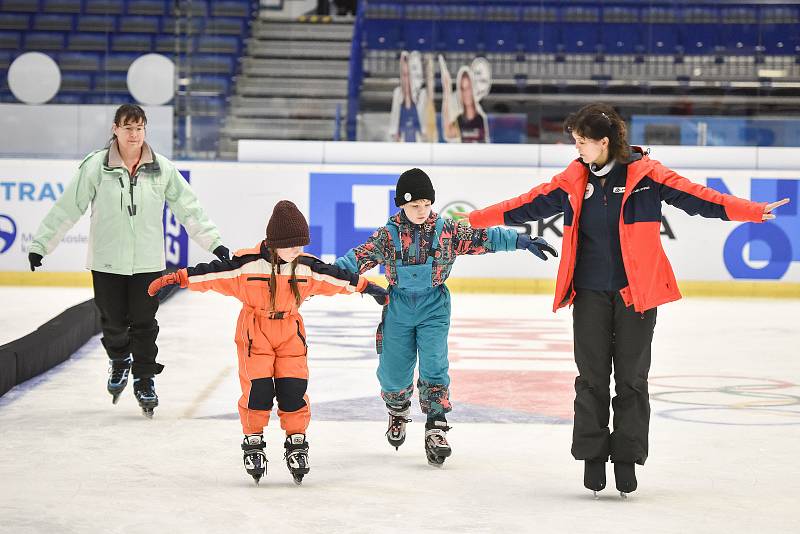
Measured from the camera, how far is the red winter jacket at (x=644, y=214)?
3.86 meters

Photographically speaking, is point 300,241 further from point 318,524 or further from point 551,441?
point 551,441

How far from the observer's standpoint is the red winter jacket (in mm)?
3863

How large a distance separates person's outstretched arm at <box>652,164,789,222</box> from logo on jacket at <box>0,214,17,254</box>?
970 centimetres

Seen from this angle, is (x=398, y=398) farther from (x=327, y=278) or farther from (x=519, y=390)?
(x=519, y=390)

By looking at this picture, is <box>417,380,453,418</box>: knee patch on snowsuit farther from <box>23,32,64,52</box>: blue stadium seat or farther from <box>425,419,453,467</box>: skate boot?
<box>23,32,64,52</box>: blue stadium seat

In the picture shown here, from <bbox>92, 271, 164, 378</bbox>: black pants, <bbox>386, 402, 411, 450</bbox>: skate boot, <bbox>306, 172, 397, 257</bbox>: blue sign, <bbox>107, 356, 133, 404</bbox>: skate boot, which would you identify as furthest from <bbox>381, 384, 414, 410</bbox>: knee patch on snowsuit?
<bbox>306, 172, 397, 257</bbox>: blue sign

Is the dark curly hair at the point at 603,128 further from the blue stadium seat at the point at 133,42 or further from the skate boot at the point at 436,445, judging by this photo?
the blue stadium seat at the point at 133,42

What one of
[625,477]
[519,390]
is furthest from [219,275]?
[519,390]

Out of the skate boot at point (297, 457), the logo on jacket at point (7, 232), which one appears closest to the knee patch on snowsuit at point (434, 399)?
the skate boot at point (297, 457)

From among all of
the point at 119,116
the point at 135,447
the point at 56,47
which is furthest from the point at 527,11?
the point at 135,447

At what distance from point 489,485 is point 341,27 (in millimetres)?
10810

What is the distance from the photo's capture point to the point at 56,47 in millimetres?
12984

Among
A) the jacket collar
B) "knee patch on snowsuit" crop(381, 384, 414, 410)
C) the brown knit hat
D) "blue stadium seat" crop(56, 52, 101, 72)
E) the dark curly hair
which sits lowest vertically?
"knee patch on snowsuit" crop(381, 384, 414, 410)

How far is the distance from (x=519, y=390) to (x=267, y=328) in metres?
2.50
